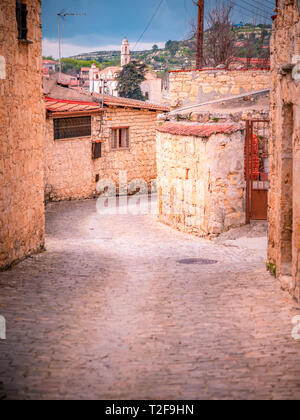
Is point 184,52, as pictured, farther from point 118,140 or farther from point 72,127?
point 72,127

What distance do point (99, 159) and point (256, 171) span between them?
10.5 metres

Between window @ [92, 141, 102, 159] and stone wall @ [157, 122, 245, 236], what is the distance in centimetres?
797

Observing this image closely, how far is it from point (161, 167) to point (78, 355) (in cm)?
1219

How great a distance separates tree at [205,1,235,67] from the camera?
3544 cm

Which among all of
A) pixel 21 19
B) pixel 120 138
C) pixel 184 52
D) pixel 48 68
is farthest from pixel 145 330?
pixel 184 52

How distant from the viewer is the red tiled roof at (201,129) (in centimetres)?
1402

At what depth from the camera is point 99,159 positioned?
2392 centimetres

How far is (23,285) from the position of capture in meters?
8.31

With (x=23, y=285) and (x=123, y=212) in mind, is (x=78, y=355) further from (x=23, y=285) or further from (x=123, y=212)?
(x=123, y=212)

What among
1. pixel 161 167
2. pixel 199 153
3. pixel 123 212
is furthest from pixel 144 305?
pixel 123 212

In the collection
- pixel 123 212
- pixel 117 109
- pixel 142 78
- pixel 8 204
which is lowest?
pixel 123 212

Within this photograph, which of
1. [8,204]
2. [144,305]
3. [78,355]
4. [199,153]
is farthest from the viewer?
[199,153]

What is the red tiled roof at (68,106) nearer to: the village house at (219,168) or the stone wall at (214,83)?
the stone wall at (214,83)

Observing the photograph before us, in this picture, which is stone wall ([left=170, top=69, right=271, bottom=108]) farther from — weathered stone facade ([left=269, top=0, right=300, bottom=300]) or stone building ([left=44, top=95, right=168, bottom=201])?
weathered stone facade ([left=269, top=0, right=300, bottom=300])
